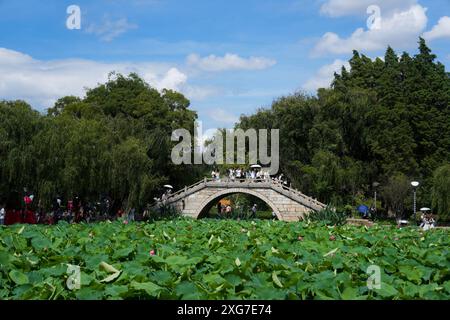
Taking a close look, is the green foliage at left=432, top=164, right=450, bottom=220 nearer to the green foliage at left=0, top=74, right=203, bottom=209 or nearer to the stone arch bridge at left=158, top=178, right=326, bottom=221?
the stone arch bridge at left=158, top=178, right=326, bottom=221

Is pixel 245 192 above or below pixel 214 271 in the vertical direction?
below

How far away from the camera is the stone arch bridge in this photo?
3550 centimetres

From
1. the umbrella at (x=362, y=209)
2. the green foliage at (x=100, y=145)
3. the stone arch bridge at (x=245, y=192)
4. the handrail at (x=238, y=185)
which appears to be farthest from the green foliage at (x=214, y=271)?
the umbrella at (x=362, y=209)

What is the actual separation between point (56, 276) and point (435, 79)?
3665cm

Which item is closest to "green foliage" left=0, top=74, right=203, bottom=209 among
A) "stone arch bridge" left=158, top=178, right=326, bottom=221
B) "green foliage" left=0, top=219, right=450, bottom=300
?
"stone arch bridge" left=158, top=178, right=326, bottom=221

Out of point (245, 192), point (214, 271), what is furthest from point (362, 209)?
point (214, 271)

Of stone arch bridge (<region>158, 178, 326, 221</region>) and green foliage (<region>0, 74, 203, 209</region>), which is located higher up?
green foliage (<region>0, 74, 203, 209</region>)

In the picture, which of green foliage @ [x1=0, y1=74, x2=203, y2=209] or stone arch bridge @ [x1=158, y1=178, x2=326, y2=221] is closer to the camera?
green foliage @ [x1=0, y1=74, x2=203, y2=209]

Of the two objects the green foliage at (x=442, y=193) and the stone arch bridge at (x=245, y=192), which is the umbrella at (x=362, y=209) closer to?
the stone arch bridge at (x=245, y=192)

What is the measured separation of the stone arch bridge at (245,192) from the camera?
35.5 meters

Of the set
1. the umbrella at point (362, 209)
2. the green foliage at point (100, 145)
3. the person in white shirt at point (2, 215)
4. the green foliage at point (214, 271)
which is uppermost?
the green foliage at point (100, 145)

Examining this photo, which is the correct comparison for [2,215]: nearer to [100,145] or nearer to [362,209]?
[100,145]

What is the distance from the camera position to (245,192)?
37094mm

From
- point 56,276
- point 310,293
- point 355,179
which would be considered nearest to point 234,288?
point 310,293
